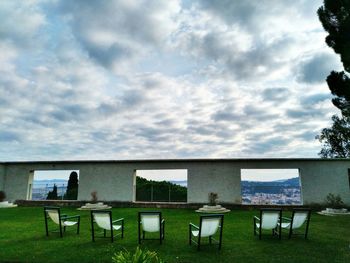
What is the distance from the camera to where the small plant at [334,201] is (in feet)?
49.4

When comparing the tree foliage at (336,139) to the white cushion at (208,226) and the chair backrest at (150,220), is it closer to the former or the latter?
the white cushion at (208,226)

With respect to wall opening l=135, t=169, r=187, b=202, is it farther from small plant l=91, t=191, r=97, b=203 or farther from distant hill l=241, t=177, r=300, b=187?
distant hill l=241, t=177, r=300, b=187

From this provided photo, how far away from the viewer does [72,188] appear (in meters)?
20.6

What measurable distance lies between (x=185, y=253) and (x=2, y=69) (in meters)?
11.5

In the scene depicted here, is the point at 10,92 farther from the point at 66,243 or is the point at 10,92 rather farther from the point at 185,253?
the point at 185,253

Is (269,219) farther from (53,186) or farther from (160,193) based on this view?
(53,186)

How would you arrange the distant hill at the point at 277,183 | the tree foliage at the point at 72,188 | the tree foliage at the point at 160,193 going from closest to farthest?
the distant hill at the point at 277,183 → the tree foliage at the point at 160,193 → the tree foliage at the point at 72,188

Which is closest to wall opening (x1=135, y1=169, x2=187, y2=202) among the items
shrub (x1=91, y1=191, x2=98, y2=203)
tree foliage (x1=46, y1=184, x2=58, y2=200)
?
shrub (x1=91, y1=191, x2=98, y2=203)

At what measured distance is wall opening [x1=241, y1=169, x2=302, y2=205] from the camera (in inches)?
652

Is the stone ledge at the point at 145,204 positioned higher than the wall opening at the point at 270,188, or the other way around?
the wall opening at the point at 270,188

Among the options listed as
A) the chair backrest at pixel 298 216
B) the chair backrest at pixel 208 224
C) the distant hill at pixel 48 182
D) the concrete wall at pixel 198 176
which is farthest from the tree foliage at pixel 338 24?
the distant hill at pixel 48 182

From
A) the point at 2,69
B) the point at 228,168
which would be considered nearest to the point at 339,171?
the point at 228,168

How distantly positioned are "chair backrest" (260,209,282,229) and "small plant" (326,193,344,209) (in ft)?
29.7

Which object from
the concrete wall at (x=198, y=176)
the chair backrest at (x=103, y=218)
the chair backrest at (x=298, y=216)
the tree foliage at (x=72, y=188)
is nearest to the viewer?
the chair backrest at (x=103, y=218)
